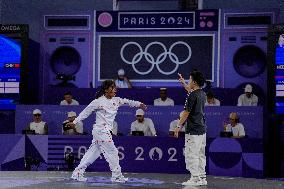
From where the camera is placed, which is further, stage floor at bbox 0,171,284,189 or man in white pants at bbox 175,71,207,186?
man in white pants at bbox 175,71,207,186

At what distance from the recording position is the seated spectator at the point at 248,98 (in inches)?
618

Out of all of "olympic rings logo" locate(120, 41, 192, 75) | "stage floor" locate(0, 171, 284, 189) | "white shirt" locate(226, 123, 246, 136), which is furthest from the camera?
"olympic rings logo" locate(120, 41, 192, 75)

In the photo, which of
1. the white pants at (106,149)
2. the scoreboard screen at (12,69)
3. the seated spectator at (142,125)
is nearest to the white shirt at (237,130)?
the seated spectator at (142,125)

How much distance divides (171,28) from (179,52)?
2.80ft

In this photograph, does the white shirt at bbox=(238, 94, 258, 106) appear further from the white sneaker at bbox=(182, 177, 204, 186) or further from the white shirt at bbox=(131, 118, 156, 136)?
the white sneaker at bbox=(182, 177, 204, 186)

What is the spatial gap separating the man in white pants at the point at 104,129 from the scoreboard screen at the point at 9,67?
761 cm

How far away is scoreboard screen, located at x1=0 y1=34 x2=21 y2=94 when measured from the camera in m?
17.0

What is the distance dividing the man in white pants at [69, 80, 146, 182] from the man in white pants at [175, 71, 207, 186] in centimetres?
106

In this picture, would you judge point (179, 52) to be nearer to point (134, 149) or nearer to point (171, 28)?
point (171, 28)

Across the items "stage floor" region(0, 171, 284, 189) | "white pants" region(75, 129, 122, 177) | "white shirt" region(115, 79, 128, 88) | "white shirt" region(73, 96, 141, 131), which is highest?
"white shirt" region(115, 79, 128, 88)

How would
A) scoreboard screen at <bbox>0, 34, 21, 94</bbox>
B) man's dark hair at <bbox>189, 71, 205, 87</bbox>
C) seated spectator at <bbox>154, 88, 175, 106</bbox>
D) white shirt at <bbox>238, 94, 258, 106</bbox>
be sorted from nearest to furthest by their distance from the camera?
1. man's dark hair at <bbox>189, 71, 205, 87</bbox>
2. seated spectator at <bbox>154, 88, 175, 106</bbox>
3. white shirt at <bbox>238, 94, 258, 106</bbox>
4. scoreboard screen at <bbox>0, 34, 21, 94</bbox>

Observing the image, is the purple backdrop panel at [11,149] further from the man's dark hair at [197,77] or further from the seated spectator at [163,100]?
the man's dark hair at [197,77]

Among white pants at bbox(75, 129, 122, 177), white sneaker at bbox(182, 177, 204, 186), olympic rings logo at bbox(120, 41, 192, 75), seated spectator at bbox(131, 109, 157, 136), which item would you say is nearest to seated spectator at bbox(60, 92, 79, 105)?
seated spectator at bbox(131, 109, 157, 136)

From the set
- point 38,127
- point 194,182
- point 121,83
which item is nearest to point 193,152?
point 194,182
